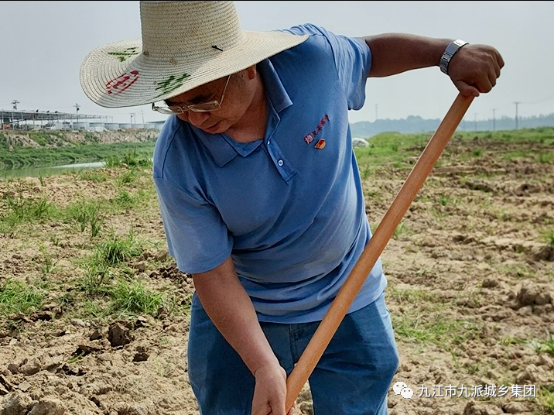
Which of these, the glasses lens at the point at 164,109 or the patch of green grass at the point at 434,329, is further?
the patch of green grass at the point at 434,329

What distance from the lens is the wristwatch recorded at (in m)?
1.66

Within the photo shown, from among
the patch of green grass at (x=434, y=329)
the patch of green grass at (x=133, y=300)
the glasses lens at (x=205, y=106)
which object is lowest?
the patch of green grass at (x=434, y=329)

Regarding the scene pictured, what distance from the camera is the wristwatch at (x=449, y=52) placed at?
166 centimetres

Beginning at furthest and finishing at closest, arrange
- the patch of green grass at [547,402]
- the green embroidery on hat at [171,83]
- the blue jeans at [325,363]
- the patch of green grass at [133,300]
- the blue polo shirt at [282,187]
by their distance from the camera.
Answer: the patch of green grass at [133,300], the patch of green grass at [547,402], the blue jeans at [325,363], the blue polo shirt at [282,187], the green embroidery on hat at [171,83]

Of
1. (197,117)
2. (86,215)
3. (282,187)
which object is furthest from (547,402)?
(86,215)

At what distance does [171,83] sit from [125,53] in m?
0.28

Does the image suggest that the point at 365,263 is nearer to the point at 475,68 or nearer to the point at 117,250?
the point at 475,68

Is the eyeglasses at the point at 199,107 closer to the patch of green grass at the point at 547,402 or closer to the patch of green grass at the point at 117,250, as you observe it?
the patch of green grass at the point at 547,402

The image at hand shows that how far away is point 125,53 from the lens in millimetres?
1500

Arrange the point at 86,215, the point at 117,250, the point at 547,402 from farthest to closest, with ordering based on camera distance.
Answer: the point at 117,250 < the point at 86,215 < the point at 547,402

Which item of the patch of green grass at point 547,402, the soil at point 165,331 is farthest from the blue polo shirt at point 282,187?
the patch of green grass at point 547,402

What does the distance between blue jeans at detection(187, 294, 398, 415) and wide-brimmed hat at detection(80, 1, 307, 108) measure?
0.65m

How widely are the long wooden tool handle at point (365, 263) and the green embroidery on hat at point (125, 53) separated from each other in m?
0.74

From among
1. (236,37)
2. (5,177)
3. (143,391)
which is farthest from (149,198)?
(236,37)
